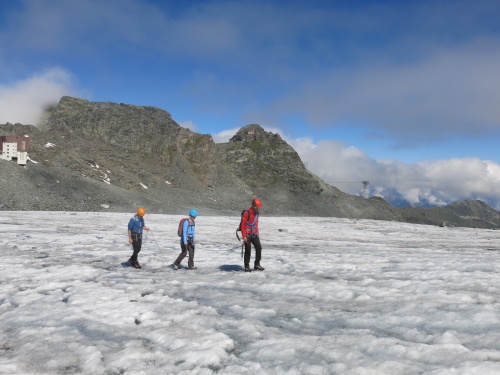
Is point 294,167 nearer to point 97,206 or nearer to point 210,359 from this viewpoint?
point 97,206

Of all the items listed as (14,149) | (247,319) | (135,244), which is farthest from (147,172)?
(247,319)

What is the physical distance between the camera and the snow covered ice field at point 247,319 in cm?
659

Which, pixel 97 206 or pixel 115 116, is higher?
pixel 115 116

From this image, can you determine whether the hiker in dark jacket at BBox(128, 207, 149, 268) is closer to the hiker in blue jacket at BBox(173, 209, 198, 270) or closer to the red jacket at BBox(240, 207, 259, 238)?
the hiker in blue jacket at BBox(173, 209, 198, 270)

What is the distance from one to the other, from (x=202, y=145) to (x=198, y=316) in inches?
4611

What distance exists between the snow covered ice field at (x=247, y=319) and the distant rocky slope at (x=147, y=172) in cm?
5676

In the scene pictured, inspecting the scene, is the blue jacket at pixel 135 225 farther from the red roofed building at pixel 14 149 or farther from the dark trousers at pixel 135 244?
the red roofed building at pixel 14 149

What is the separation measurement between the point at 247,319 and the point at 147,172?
95.2 metres

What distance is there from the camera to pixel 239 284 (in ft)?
42.8

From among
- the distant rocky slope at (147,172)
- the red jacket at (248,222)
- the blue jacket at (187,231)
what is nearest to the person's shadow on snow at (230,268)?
the blue jacket at (187,231)

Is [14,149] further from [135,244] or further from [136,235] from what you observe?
[135,244]

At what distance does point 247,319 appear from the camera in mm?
9031

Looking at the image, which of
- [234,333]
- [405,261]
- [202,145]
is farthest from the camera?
[202,145]

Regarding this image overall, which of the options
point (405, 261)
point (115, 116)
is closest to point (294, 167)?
point (115, 116)
